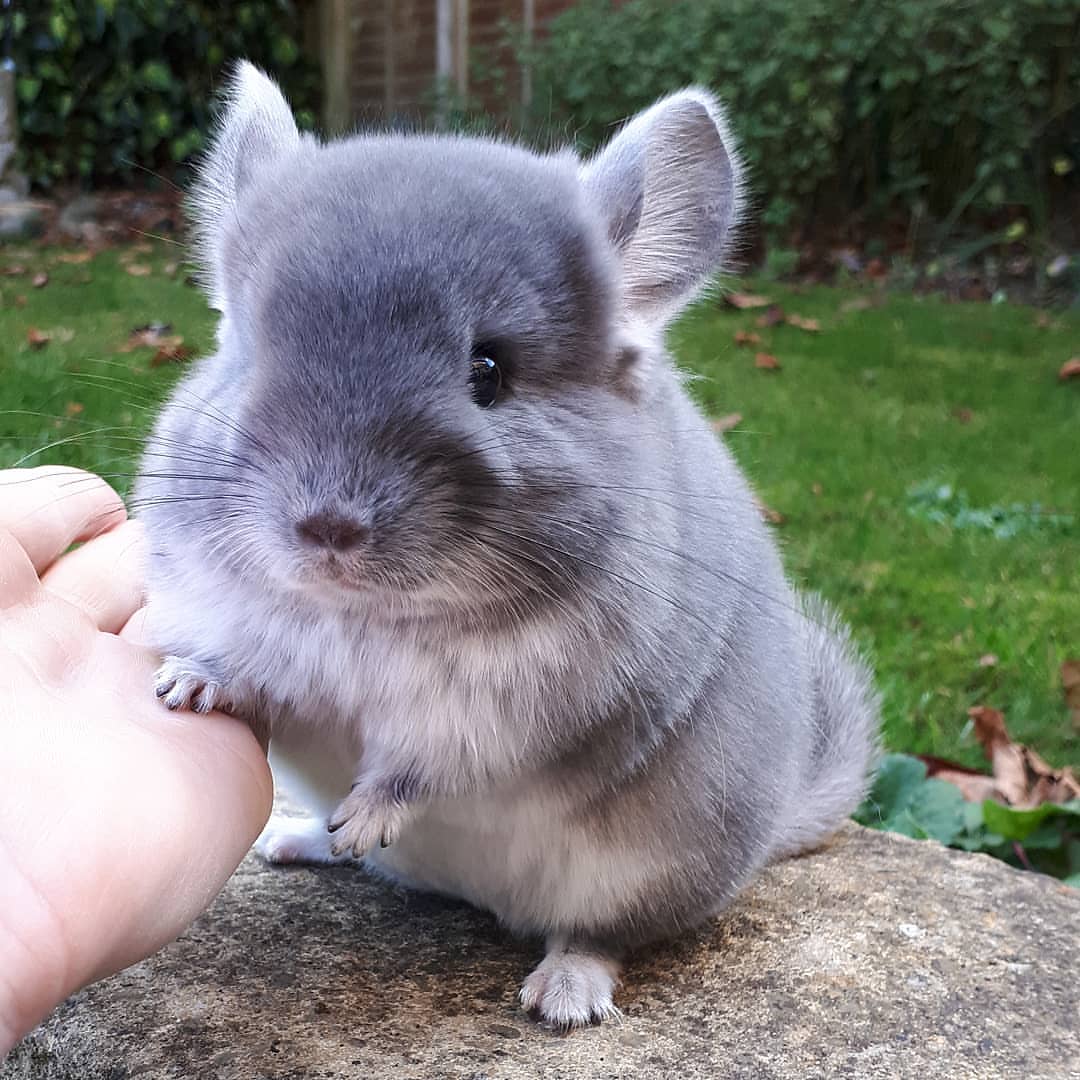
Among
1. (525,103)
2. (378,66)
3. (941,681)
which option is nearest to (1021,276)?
(525,103)

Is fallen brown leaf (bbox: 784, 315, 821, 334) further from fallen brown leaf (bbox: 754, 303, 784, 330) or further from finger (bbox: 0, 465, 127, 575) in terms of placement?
finger (bbox: 0, 465, 127, 575)

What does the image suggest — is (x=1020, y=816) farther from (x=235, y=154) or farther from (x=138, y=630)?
(x=235, y=154)

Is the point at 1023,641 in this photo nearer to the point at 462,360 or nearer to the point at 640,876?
the point at 640,876

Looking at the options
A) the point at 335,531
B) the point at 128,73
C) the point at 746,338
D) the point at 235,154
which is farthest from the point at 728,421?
the point at 128,73

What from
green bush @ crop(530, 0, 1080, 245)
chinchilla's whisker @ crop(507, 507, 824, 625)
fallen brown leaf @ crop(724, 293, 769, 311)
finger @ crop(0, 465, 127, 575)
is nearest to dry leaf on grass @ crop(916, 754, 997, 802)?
chinchilla's whisker @ crop(507, 507, 824, 625)

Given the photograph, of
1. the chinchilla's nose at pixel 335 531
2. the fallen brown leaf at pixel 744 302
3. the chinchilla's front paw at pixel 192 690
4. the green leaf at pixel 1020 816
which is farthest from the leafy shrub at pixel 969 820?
the fallen brown leaf at pixel 744 302
